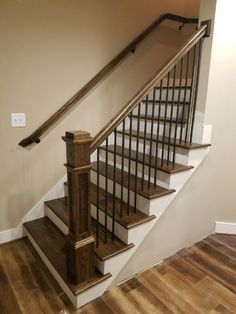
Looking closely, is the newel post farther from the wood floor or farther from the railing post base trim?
the wood floor

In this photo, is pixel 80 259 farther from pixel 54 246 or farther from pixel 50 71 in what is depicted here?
pixel 50 71

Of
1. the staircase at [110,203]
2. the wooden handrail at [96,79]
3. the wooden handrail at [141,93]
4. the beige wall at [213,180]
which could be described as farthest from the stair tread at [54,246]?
the wooden handrail at [141,93]

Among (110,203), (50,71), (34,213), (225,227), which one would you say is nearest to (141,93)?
(110,203)

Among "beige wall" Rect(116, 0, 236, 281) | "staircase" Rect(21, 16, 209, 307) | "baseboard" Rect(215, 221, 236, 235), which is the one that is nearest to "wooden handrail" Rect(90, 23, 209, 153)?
"staircase" Rect(21, 16, 209, 307)

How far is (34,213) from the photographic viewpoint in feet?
8.11

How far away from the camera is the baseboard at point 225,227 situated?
2529 millimetres

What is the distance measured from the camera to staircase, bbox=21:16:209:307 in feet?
4.96

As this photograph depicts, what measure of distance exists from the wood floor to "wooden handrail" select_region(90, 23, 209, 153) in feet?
3.62

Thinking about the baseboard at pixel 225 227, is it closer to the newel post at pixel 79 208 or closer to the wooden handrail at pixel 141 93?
the newel post at pixel 79 208

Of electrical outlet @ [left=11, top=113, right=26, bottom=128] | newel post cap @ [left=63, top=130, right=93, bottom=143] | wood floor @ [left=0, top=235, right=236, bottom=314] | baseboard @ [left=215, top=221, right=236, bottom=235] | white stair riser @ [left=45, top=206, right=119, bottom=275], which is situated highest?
electrical outlet @ [left=11, top=113, right=26, bottom=128]

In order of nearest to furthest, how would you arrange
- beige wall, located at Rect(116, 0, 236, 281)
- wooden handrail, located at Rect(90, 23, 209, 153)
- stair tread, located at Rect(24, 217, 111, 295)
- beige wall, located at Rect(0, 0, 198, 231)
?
wooden handrail, located at Rect(90, 23, 209, 153) → stair tread, located at Rect(24, 217, 111, 295) → beige wall, located at Rect(116, 0, 236, 281) → beige wall, located at Rect(0, 0, 198, 231)

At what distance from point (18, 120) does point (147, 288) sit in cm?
179

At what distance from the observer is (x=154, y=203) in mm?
1863

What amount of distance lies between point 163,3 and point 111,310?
320 cm
